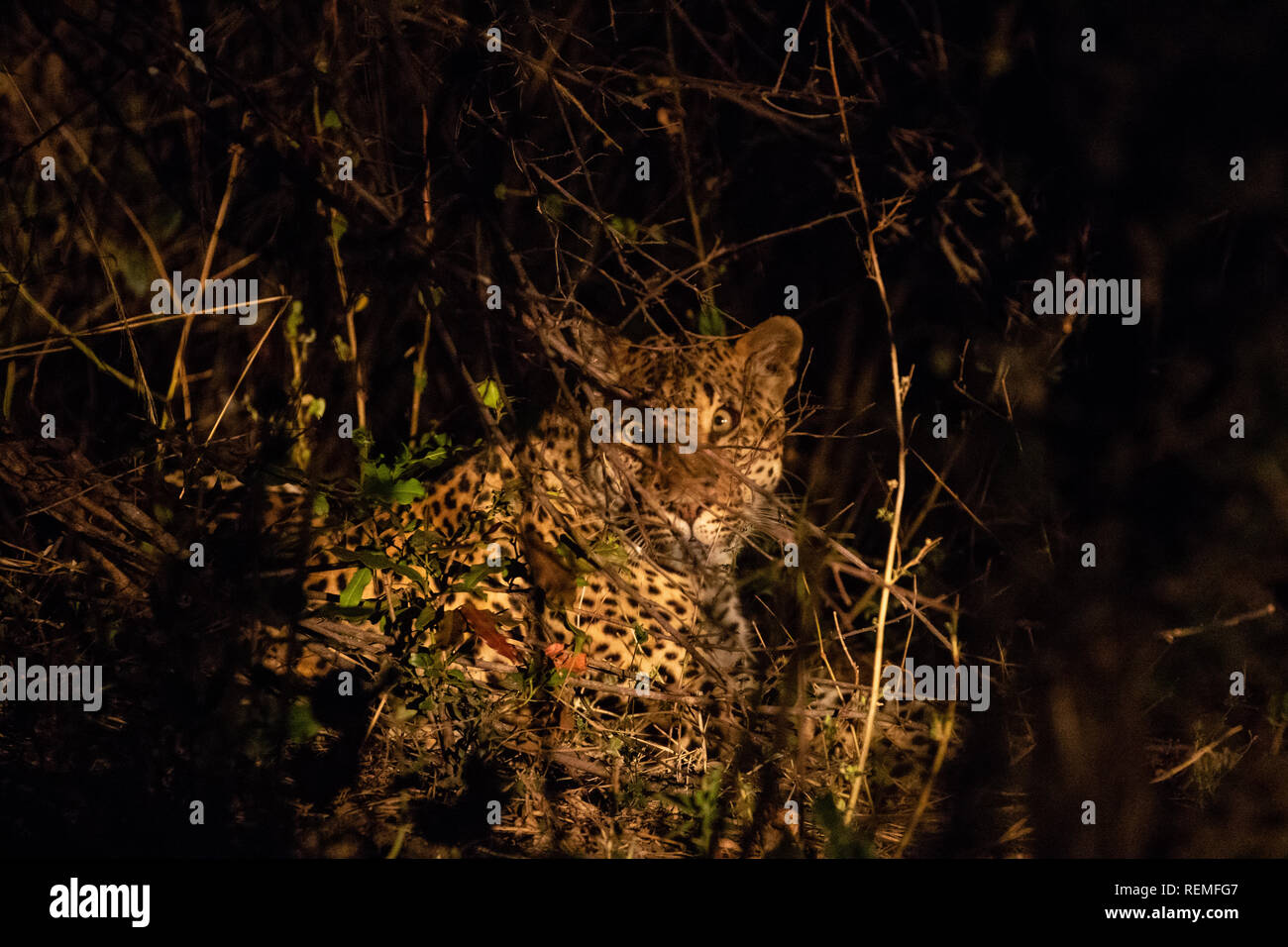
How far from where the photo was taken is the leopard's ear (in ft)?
12.5

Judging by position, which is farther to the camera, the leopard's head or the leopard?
the leopard's head

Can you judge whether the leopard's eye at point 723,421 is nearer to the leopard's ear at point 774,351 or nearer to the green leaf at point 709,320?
the leopard's ear at point 774,351

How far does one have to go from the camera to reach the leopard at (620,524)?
2.81 metres

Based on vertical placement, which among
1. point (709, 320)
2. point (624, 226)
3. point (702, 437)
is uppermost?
point (624, 226)

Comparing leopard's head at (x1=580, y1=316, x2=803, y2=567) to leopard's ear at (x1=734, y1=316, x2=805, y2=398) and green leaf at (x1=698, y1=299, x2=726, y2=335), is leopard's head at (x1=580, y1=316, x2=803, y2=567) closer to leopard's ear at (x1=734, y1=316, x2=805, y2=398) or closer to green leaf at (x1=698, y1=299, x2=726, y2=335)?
leopard's ear at (x1=734, y1=316, x2=805, y2=398)

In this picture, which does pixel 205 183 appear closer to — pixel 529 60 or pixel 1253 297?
pixel 529 60

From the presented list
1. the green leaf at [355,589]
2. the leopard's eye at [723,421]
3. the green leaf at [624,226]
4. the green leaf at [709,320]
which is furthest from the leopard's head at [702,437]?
the green leaf at [355,589]

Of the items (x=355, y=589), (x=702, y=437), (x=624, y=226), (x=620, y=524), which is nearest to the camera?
(x=355, y=589)

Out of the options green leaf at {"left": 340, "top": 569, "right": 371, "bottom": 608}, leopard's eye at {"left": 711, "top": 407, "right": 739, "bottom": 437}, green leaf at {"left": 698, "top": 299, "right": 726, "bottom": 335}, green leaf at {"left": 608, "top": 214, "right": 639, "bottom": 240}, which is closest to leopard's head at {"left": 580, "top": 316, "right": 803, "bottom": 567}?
leopard's eye at {"left": 711, "top": 407, "right": 739, "bottom": 437}

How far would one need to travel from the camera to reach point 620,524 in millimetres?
3506

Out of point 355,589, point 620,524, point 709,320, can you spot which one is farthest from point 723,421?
point 355,589

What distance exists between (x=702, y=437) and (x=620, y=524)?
1.56 feet

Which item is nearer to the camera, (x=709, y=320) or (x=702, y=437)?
(x=709, y=320)

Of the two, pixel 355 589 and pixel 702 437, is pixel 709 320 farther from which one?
pixel 355 589
